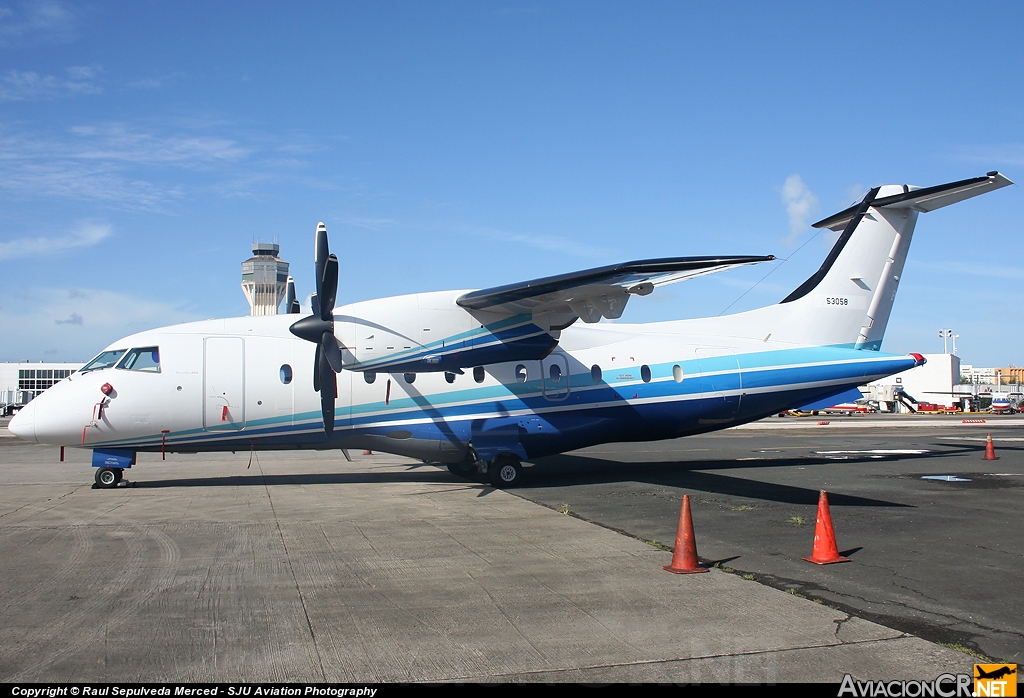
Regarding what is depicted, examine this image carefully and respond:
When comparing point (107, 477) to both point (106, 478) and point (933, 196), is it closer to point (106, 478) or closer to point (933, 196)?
point (106, 478)

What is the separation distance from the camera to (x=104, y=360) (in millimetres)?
14773

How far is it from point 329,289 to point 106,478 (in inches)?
238

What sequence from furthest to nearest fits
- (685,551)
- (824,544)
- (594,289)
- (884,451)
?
(884,451), (594,289), (824,544), (685,551)

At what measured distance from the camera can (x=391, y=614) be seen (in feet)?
21.1

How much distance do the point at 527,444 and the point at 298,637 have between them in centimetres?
1031

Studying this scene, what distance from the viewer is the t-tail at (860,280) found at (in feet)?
59.9

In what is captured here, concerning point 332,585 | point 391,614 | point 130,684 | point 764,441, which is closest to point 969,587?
point 391,614

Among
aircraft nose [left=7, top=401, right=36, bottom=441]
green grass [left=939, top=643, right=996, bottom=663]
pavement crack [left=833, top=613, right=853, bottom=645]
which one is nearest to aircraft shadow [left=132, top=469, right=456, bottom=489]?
aircraft nose [left=7, top=401, right=36, bottom=441]

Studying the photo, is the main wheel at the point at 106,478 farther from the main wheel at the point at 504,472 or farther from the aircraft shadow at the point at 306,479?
the main wheel at the point at 504,472

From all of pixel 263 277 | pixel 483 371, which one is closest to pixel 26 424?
pixel 483 371

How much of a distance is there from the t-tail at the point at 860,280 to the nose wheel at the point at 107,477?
15.1 m

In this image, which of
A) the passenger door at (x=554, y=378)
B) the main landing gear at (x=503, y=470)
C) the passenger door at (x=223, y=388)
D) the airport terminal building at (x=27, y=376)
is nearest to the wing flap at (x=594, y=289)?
the passenger door at (x=554, y=378)

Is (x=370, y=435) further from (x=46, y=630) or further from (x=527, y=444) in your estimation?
(x=46, y=630)

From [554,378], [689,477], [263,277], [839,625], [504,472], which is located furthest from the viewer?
[263,277]
